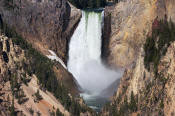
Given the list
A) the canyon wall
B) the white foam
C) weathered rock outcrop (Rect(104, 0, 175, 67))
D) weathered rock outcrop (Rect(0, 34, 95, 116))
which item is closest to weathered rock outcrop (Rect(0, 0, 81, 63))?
the white foam

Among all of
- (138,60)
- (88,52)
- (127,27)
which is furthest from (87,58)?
(138,60)

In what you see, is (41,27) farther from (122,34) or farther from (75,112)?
(75,112)

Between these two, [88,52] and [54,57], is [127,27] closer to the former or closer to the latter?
[88,52]

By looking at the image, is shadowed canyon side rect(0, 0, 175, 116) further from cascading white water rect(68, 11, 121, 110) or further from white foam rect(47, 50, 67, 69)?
cascading white water rect(68, 11, 121, 110)

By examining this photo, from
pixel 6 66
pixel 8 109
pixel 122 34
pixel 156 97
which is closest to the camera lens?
pixel 156 97

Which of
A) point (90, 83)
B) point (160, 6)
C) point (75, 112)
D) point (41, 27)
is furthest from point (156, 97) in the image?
point (41, 27)

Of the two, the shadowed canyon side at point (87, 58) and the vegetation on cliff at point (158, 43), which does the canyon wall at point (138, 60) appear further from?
the vegetation on cliff at point (158, 43)
